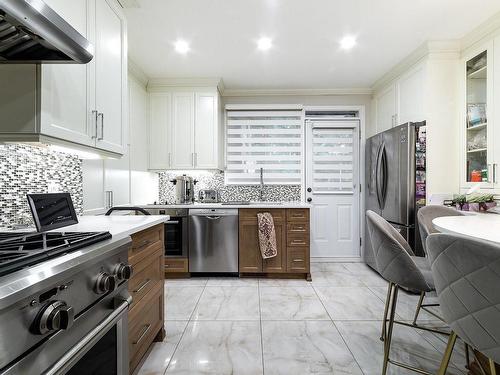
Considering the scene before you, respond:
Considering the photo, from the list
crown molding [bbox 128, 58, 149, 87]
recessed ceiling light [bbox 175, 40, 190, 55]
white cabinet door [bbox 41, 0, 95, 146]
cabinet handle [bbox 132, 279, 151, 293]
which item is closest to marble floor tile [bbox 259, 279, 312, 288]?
cabinet handle [bbox 132, 279, 151, 293]

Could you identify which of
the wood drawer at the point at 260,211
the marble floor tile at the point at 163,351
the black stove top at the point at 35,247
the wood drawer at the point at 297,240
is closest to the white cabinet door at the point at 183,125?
the wood drawer at the point at 260,211

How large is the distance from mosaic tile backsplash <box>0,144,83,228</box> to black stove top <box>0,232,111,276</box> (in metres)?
0.36

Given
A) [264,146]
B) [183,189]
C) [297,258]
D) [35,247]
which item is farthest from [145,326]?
[264,146]

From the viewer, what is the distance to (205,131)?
12.1ft

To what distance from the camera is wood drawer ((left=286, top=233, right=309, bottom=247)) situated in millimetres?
3363

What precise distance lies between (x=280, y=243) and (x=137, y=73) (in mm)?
2706

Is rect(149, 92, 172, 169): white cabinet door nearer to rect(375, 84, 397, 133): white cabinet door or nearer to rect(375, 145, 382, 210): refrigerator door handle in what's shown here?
rect(375, 145, 382, 210): refrigerator door handle

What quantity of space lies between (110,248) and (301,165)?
332 centimetres

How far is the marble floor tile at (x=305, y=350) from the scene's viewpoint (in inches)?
67.1

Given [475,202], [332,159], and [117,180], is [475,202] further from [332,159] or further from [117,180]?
[117,180]

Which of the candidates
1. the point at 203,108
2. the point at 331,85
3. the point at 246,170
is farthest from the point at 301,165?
the point at 203,108

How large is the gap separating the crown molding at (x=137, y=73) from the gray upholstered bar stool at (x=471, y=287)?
3.38 meters

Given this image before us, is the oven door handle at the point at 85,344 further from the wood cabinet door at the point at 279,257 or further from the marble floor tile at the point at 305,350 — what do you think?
the wood cabinet door at the point at 279,257

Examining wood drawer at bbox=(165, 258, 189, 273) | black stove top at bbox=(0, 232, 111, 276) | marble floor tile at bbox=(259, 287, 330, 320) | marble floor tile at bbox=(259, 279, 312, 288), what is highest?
black stove top at bbox=(0, 232, 111, 276)
